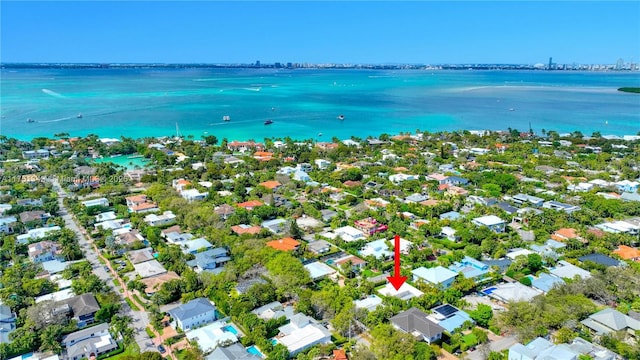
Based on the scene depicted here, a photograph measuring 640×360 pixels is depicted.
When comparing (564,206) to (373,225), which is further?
(564,206)

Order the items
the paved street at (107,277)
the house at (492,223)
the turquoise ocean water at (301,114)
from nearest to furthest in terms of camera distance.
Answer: the paved street at (107,277), the house at (492,223), the turquoise ocean water at (301,114)

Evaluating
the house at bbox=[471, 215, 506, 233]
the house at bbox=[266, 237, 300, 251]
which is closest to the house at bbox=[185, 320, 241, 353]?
the house at bbox=[266, 237, 300, 251]

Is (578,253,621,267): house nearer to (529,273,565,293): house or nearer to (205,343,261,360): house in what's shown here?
(529,273,565,293): house

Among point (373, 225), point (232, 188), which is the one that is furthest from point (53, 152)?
point (373, 225)

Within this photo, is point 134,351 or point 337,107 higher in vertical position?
point 337,107

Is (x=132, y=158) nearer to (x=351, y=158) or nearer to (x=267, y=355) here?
(x=351, y=158)

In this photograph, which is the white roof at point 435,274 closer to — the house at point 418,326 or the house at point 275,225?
the house at point 418,326

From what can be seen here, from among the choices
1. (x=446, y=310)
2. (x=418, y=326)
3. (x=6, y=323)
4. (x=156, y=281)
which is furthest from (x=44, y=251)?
(x=446, y=310)

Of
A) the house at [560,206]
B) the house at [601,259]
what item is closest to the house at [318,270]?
the house at [601,259]
